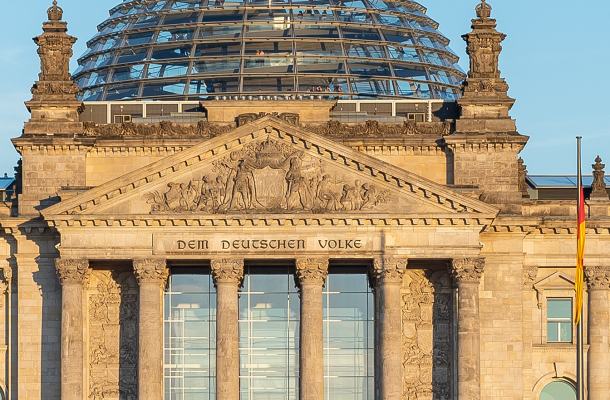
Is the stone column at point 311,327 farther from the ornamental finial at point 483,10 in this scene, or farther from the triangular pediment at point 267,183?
the ornamental finial at point 483,10

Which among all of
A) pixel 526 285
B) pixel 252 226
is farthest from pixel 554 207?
pixel 252 226

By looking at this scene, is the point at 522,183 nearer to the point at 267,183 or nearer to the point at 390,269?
the point at 390,269

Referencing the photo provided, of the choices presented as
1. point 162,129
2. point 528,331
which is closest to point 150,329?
point 162,129

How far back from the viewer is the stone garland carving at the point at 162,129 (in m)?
86.8

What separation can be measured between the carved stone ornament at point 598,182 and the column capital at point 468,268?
9669mm

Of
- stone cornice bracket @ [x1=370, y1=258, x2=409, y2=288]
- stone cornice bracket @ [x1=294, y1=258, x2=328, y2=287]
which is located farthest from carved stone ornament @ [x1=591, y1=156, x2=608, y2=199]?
stone cornice bracket @ [x1=294, y1=258, x2=328, y2=287]

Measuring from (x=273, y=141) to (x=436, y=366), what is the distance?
553 inches

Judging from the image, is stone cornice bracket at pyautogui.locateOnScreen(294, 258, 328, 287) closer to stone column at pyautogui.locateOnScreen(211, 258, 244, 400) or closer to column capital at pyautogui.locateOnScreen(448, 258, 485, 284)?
stone column at pyautogui.locateOnScreen(211, 258, 244, 400)

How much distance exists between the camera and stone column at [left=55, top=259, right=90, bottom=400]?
266 feet

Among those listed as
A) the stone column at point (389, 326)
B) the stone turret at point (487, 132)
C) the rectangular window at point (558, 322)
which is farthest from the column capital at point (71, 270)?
the rectangular window at point (558, 322)

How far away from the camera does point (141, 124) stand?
286 feet

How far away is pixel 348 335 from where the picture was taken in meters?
85.4

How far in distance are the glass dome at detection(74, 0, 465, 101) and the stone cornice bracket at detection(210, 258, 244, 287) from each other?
626 inches

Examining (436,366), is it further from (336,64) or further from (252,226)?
(336,64)
